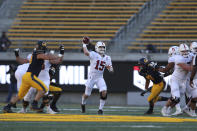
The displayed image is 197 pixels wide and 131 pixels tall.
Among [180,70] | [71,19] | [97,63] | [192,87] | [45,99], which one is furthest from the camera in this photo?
[71,19]

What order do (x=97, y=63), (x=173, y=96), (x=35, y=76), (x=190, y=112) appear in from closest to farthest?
1. (x=35, y=76)
2. (x=173, y=96)
3. (x=190, y=112)
4. (x=97, y=63)

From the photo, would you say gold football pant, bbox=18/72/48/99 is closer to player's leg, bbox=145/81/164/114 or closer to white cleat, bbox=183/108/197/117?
player's leg, bbox=145/81/164/114

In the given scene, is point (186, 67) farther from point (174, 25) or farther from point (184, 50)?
point (174, 25)

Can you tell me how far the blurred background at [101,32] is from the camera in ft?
60.8

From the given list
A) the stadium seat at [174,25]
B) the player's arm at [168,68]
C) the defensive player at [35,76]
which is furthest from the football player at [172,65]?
the stadium seat at [174,25]

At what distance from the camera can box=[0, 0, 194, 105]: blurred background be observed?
18.5m

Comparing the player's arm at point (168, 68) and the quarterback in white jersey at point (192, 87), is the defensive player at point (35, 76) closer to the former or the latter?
the player's arm at point (168, 68)

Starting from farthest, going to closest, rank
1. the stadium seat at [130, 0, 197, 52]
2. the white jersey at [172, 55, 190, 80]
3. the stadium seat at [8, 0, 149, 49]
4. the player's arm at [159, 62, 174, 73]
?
the stadium seat at [8, 0, 149, 49]
the stadium seat at [130, 0, 197, 52]
the player's arm at [159, 62, 174, 73]
the white jersey at [172, 55, 190, 80]

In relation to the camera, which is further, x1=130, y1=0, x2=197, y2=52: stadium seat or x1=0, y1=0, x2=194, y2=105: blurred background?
x1=130, y1=0, x2=197, y2=52: stadium seat

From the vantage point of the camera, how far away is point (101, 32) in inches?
818

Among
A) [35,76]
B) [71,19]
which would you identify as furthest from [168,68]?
[71,19]

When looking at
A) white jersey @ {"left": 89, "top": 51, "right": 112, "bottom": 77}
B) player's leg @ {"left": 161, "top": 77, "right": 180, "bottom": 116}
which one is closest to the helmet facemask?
player's leg @ {"left": 161, "top": 77, "right": 180, "bottom": 116}

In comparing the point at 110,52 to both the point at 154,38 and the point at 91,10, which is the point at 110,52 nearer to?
the point at 154,38

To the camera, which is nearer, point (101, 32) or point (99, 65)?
point (99, 65)
